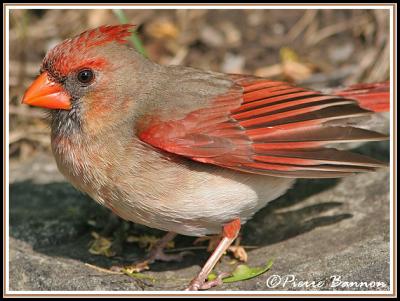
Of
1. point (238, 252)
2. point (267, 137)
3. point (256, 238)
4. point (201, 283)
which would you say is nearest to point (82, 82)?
point (267, 137)

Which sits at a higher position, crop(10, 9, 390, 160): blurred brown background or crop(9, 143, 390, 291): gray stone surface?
crop(10, 9, 390, 160): blurred brown background

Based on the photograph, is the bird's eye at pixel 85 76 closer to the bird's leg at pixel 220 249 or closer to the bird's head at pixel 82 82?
the bird's head at pixel 82 82

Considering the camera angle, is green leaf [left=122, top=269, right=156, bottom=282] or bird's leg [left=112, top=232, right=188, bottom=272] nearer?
green leaf [left=122, top=269, right=156, bottom=282]

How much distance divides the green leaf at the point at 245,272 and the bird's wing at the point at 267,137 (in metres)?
0.67

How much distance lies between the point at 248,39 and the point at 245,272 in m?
3.44

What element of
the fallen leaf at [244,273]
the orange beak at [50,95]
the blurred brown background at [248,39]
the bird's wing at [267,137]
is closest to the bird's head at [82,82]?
the orange beak at [50,95]

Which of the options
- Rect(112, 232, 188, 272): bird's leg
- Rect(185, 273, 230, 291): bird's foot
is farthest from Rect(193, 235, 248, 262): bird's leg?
Rect(185, 273, 230, 291): bird's foot

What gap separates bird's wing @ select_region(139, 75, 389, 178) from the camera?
4.23 m

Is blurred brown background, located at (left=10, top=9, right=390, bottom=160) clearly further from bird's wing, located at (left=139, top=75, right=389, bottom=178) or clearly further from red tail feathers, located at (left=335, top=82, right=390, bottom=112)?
bird's wing, located at (left=139, top=75, right=389, bottom=178)

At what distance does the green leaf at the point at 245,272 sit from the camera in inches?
173

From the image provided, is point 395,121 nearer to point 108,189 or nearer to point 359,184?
point 359,184

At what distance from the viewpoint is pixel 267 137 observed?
4312 mm

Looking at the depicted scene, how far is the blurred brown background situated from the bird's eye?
245cm

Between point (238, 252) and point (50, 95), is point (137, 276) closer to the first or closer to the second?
point (238, 252)
